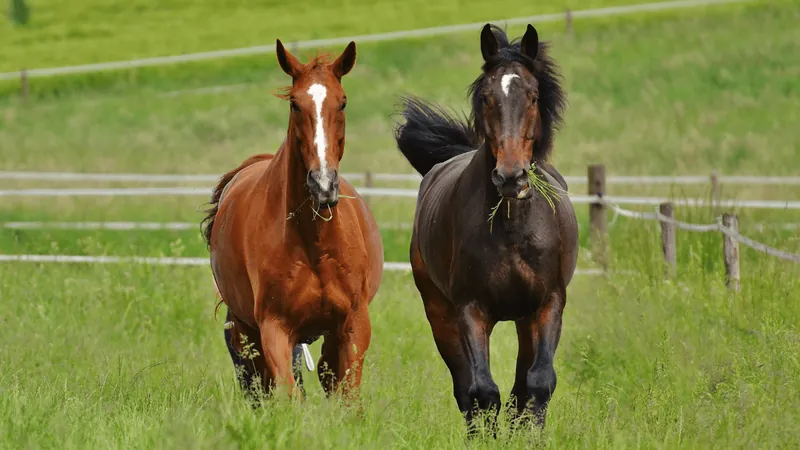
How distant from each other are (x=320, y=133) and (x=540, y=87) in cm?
131

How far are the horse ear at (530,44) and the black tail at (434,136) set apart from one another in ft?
6.47

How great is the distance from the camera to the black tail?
8625 millimetres

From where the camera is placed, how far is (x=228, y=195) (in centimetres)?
788

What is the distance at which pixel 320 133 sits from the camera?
20.1 feet

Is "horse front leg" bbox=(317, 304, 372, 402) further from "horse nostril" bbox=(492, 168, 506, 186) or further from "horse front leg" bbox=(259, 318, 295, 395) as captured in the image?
"horse nostril" bbox=(492, 168, 506, 186)

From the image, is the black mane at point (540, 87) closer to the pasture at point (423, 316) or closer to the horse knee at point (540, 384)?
the horse knee at point (540, 384)

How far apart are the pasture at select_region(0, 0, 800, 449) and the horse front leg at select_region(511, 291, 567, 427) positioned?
180 mm

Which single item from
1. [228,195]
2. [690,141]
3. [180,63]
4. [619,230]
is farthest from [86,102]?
[228,195]

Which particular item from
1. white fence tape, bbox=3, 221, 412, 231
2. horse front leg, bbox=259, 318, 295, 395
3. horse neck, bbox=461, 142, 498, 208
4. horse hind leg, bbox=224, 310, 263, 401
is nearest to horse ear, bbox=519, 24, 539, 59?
horse neck, bbox=461, 142, 498, 208

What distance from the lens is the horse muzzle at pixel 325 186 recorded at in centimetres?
597

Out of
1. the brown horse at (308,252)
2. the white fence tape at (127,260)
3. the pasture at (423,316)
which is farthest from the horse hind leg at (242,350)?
the white fence tape at (127,260)

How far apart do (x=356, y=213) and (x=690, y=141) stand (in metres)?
20.0

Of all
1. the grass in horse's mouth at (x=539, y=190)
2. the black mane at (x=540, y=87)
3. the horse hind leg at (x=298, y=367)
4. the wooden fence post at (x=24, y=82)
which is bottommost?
the horse hind leg at (x=298, y=367)

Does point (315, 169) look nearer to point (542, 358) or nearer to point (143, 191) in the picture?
point (542, 358)
